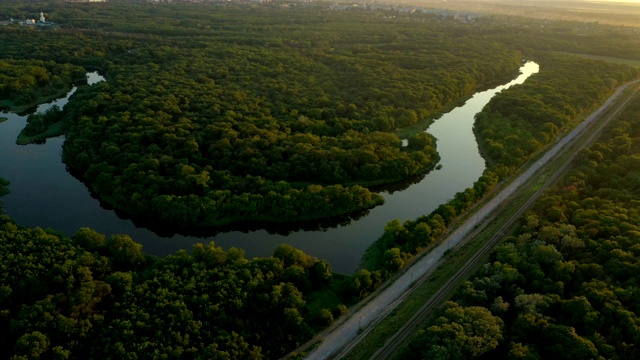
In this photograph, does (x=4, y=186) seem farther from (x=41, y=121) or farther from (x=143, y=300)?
(x=143, y=300)

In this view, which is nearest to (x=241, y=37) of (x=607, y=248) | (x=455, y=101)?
(x=455, y=101)

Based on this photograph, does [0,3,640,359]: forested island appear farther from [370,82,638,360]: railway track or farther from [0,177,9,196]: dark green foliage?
[370,82,638,360]: railway track

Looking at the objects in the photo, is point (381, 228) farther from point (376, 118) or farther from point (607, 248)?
point (376, 118)

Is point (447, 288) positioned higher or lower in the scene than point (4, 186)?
lower

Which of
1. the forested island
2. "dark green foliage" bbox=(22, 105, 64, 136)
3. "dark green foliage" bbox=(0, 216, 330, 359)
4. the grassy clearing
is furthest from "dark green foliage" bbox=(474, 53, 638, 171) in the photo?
"dark green foliage" bbox=(22, 105, 64, 136)

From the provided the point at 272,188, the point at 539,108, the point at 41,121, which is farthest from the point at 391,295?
the point at 41,121

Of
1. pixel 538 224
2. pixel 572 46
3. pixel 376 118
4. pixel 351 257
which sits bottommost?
pixel 351 257

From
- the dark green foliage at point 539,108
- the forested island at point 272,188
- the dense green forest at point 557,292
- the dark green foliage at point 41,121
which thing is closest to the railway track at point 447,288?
the dense green forest at point 557,292
